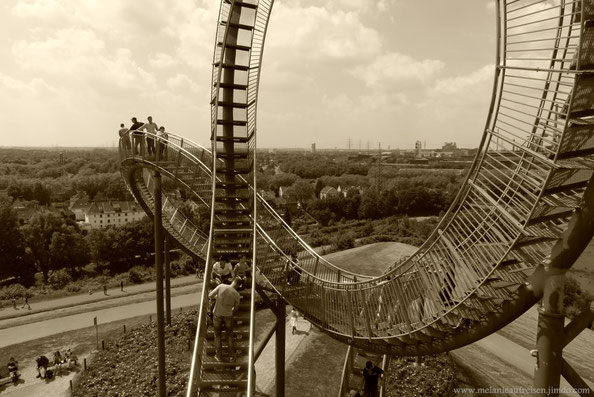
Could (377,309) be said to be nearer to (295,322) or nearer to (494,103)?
(494,103)

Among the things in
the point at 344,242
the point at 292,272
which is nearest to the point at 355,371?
the point at 292,272

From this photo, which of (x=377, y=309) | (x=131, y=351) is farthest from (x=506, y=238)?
(x=131, y=351)

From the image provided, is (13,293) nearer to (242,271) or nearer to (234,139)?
(234,139)

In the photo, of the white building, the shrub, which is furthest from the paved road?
the white building

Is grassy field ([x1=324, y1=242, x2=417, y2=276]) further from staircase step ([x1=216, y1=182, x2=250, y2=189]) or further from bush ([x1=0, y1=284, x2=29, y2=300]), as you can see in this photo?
staircase step ([x1=216, y1=182, x2=250, y2=189])

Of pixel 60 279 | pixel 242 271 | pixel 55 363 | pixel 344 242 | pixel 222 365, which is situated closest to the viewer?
pixel 222 365

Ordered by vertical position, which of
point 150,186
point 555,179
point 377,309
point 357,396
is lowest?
point 357,396
